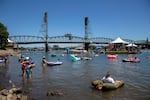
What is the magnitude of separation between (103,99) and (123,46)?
122908mm

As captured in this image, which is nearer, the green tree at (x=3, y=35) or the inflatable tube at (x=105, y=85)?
the inflatable tube at (x=105, y=85)

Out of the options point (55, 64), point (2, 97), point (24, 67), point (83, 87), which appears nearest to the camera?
point (2, 97)

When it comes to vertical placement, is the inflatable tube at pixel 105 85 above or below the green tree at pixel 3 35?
below

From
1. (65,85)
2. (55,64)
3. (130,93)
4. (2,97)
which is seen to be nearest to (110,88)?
(130,93)

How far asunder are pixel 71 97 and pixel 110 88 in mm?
4225

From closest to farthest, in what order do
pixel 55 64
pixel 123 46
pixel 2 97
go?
pixel 2 97, pixel 55 64, pixel 123 46

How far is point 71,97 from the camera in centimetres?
2002

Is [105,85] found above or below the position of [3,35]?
below

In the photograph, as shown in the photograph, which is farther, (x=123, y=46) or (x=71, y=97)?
(x=123, y=46)

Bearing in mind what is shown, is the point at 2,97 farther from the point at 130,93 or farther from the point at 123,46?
the point at 123,46

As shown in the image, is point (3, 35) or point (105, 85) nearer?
point (105, 85)

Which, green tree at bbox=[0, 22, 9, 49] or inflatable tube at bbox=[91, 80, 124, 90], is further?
green tree at bbox=[0, 22, 9, 49]

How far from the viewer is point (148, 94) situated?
2145 cm

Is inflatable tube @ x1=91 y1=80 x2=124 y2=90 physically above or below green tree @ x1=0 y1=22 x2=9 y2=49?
below
